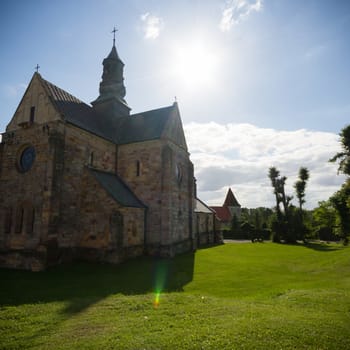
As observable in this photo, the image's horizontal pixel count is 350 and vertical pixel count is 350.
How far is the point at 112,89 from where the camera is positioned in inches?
1089

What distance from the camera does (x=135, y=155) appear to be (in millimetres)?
23156

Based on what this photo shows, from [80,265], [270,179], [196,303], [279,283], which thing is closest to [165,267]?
[80,265]

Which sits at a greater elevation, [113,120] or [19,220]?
[113,120]

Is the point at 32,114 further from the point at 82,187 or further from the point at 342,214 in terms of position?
the point at 342,214

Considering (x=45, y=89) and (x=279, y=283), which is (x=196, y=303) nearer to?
(x=279, y=283)

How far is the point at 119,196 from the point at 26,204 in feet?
22.0

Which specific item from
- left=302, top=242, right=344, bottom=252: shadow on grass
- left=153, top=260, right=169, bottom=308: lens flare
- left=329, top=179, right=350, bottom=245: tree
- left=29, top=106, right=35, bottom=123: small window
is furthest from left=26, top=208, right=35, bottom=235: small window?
left=329, top=179, right=350, bottom=245: tree

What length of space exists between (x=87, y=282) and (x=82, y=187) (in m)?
8.50

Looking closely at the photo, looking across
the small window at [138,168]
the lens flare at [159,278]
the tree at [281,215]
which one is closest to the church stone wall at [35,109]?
the small window at [138,168]

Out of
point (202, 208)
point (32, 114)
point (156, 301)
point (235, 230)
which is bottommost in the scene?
point (156, 301)

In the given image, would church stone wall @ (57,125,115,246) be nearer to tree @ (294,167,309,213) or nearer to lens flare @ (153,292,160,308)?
lens flare @ (153,292,160,308)

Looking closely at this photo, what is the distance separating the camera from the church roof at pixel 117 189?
18798 millimetres

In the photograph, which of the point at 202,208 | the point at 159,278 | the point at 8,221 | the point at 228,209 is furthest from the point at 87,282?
the point at 228,209

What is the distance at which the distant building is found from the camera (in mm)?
56250
